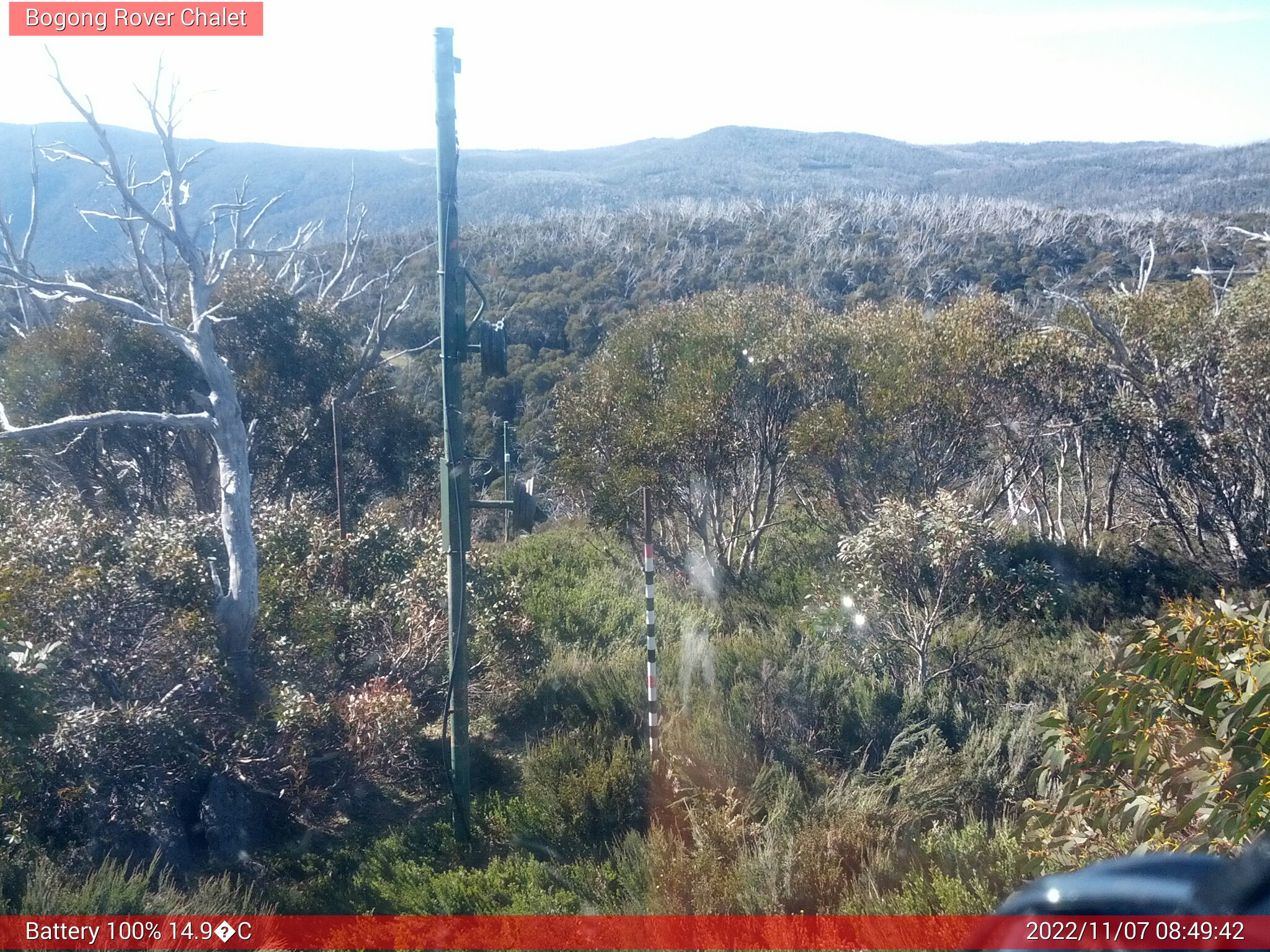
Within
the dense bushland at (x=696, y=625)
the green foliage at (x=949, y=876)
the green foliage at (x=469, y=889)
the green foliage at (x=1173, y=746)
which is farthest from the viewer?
the green foliage at (x=469, y=889)

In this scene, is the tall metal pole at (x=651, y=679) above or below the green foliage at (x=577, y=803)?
above

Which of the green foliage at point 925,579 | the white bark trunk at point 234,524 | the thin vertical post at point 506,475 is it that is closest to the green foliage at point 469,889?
the white bark trunk at point 234,524

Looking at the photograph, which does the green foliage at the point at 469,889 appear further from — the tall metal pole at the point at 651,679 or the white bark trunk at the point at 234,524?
the white bark trunk at the point at 234,524

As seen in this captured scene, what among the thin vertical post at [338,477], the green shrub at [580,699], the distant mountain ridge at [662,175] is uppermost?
the distant mountain ridge at [662,175]

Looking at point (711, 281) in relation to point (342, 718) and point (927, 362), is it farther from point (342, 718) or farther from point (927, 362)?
point (342, 718)

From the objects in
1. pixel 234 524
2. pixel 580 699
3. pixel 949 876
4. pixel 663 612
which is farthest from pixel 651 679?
pixel 663 612

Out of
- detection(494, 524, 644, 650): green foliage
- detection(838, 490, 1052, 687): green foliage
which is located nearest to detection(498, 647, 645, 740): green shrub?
detection(494, 524, 644, 650): green foliage

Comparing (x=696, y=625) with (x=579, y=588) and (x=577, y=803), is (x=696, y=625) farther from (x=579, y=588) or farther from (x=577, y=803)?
(x=577, y=803)
